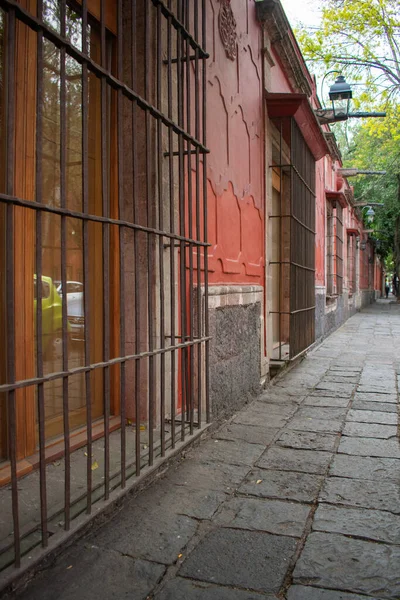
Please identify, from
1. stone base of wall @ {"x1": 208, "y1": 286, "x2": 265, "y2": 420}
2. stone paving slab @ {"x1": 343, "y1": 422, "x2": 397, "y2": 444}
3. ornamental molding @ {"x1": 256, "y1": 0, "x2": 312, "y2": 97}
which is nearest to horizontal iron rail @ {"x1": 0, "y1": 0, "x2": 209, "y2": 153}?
stone base of wall @ {"x1": 208, "y1": 286, "x2": 265, "y2": 420}

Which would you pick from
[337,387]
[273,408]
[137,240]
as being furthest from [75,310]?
[337,387]

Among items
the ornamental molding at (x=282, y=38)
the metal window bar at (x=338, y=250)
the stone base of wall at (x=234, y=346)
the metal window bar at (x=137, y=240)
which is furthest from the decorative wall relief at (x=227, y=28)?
the metal window bar at (x=338, y=250)

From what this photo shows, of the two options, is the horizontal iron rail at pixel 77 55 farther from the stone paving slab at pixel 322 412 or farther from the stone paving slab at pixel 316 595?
the stone paving slab at pixel 322 412

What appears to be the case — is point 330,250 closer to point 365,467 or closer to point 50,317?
point 365,467

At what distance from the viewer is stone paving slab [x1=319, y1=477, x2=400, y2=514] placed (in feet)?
8.19

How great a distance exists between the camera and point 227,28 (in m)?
4.34

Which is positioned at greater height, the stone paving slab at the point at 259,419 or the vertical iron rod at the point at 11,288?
the vertical iron rod at the point at 11,288

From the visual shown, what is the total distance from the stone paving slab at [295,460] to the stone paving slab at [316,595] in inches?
47.5

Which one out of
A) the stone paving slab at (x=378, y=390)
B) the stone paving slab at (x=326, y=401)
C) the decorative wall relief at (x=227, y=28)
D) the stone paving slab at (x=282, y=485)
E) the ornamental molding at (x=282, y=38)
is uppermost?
the ornamental molding at (x=282, y=38)

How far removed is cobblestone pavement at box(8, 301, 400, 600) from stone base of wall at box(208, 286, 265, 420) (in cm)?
28

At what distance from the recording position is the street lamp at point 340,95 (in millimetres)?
7707

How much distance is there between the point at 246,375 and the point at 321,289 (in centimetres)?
580

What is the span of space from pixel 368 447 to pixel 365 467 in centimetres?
42

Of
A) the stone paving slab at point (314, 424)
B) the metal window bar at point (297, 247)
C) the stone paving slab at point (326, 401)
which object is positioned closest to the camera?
the stone paving slab at point (314, 424)
